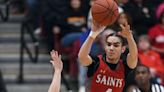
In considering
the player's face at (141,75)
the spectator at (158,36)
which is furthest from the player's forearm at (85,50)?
the spectator at (158,36)

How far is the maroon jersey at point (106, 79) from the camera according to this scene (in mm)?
6551

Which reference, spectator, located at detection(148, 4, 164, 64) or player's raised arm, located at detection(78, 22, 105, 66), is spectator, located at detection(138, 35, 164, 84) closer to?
spectator, located at detection(148, 4, 164, 64)

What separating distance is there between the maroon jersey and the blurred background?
2554 millimetres

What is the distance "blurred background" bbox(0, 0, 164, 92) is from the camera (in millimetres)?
9586

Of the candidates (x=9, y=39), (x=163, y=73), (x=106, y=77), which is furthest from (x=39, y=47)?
(x=106, y=77)

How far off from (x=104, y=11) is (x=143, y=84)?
1.57 metres

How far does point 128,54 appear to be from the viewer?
6.51 m

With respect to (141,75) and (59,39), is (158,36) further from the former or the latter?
(141,75)

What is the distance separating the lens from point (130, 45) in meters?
6.32

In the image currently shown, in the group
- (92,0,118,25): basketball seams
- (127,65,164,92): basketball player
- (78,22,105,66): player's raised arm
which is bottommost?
(127,65,164,92): basketball player

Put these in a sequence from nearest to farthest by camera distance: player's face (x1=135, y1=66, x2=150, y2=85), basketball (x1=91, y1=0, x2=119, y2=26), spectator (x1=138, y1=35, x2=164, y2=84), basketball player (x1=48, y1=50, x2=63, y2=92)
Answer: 1. basketball player (x1=48, y1=50, x2=63, y2=92)
2. basketball (x1=91, y1=0, x2=119, y2=26)
3. player's face (x1=135, y1=66, x2=150, y2=85)
4. spectator (x1=138, y1=35, x2=164, y2=84)

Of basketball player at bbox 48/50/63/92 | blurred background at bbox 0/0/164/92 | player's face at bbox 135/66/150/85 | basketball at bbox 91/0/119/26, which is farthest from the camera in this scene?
blurred background at bbox 0/0/164/92

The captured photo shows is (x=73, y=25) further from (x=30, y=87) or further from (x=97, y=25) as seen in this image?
(x=97, y=25)

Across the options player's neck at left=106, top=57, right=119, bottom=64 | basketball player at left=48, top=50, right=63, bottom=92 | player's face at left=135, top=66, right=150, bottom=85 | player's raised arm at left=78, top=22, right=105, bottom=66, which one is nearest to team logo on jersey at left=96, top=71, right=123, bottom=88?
player's neck at left=106, top=57, right=119, bottom=64
